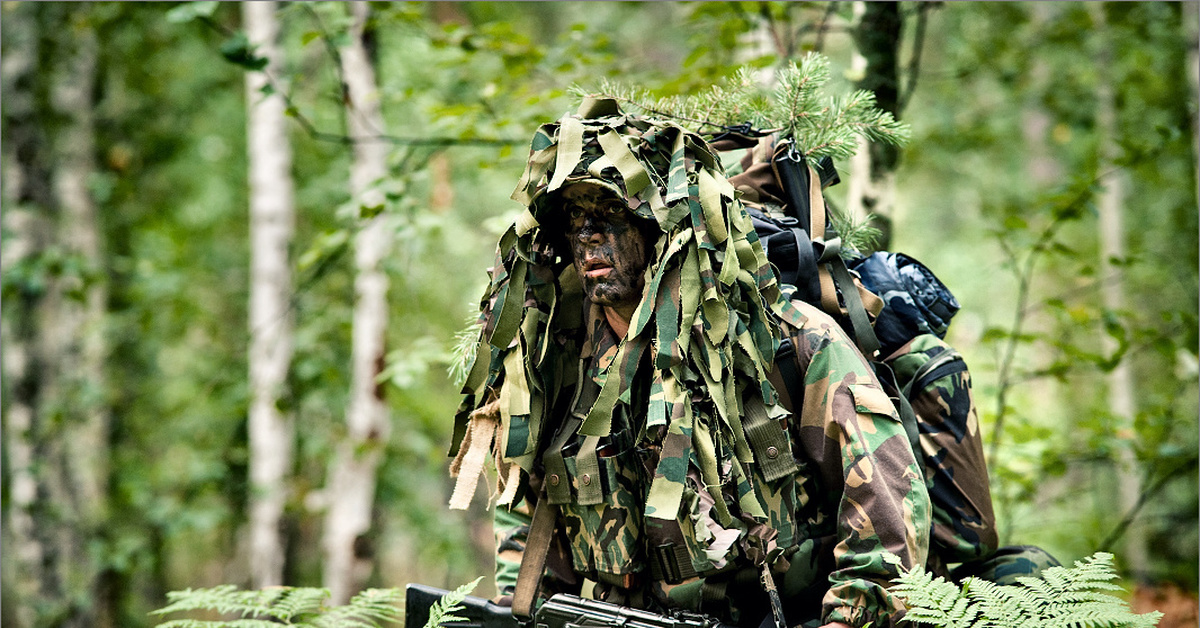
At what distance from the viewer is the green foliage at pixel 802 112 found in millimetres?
3037

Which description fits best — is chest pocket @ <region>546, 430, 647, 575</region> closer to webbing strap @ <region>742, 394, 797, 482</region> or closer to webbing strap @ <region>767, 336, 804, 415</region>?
webbing strap @ <region>742, 394, 797, 482</region>

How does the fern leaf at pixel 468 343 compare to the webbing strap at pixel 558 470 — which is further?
the fern leaf at pixel 468 343

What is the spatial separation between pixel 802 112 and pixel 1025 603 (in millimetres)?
1719

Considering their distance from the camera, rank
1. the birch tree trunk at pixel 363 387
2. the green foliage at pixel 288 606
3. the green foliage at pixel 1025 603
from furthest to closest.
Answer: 1. the birch tree trunk at pixel 363 387
2. the green foliage at pixel 288 606
3. the green foliage at pixel 1025 603

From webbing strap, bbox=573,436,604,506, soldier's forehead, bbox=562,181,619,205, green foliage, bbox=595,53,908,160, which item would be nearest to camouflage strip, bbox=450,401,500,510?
webbing strap, bbox=573,436,604,506

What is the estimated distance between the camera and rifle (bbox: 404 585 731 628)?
251 centimetres

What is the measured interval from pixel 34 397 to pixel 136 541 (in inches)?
61.3

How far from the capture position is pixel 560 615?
261 cm

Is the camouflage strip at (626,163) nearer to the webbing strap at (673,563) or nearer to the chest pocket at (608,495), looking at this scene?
the chest pocket at (608,495)

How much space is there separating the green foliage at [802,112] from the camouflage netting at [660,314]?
48 cm

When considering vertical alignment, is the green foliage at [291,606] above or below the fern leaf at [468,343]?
below

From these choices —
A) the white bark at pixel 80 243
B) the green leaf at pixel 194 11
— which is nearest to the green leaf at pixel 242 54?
the green leaf at pixel 194 11

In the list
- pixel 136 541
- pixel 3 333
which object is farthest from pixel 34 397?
pixel 136 541

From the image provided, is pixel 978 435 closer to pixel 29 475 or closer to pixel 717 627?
pixel 717 627
